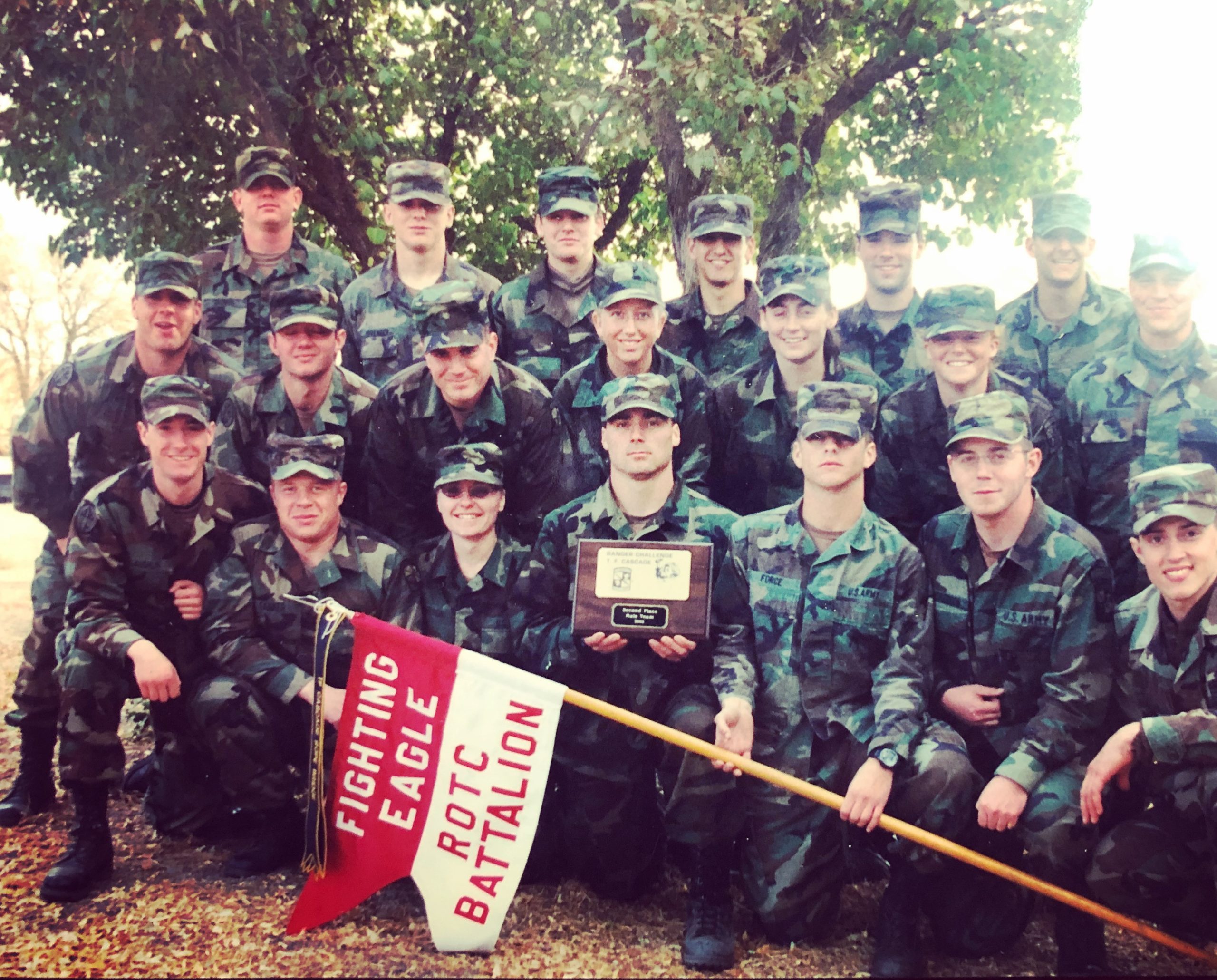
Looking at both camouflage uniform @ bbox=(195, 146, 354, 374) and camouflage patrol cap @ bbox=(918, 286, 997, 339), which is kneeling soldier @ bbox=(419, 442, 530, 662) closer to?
camouflage uniform @ bbox=(195, 146, 354, 374)

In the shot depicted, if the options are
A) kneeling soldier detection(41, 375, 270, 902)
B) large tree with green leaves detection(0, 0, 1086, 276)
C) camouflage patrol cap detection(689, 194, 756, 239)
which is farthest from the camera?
large tree with green leaves detection(0, 0, 1086, 276)

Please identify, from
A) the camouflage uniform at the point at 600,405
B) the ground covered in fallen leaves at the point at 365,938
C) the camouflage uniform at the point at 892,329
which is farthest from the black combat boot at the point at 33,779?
the camouflage uniform at the point at 892,329

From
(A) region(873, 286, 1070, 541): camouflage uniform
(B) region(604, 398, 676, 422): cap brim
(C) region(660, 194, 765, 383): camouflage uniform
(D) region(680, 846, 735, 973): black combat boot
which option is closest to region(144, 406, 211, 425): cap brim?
(B) region(604, 398, 676, 422): cap brim

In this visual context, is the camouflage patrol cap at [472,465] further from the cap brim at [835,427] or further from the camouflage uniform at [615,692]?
the cap brim at [835,427]

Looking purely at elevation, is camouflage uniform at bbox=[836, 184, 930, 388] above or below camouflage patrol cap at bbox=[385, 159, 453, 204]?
below

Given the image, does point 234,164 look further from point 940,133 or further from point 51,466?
point 940,133

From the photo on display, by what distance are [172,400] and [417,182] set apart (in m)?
2.07

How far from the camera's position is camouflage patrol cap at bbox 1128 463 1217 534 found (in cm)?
428

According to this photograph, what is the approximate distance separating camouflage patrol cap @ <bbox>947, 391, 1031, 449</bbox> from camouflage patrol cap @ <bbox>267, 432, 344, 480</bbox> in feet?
9.69

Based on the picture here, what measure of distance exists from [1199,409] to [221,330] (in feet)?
18.1

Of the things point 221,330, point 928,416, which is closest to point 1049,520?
point 928,416

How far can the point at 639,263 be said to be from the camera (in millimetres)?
5773

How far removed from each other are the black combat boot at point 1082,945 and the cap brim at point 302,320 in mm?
4508

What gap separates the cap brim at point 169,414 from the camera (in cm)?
530
